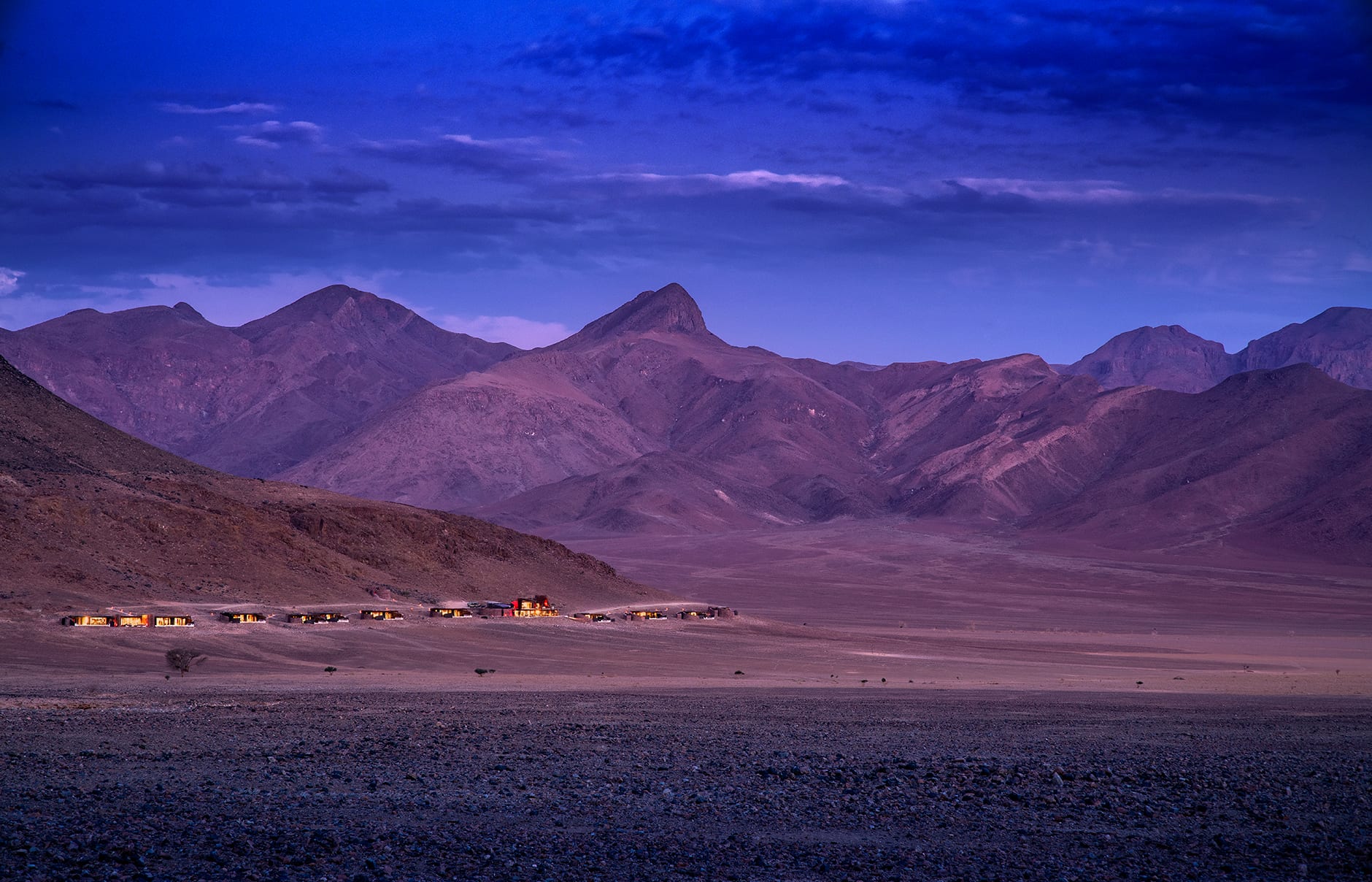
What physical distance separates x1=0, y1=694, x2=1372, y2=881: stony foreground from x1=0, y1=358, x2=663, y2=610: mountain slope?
25.0m

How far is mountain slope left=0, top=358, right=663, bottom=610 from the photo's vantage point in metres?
45.8

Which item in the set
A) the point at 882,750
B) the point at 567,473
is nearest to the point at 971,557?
the point at 567,473

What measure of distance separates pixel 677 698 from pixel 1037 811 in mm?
15045

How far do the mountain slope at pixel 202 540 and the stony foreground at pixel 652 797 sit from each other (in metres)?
25.0

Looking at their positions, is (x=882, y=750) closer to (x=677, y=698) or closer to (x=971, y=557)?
(x=677, y=698)

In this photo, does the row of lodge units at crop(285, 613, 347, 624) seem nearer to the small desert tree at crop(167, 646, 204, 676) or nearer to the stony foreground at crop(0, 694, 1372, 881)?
the small desert tree at crop(167, 646, 204, 676)

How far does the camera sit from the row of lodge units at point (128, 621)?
38719mm

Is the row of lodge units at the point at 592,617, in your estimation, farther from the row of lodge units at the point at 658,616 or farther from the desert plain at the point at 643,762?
the desert plain at the point at 643,762

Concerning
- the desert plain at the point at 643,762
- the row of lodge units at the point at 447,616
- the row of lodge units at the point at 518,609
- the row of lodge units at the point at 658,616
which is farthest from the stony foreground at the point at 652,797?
the row of lodge units at the point at 658,616

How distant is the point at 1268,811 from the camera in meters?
13.4

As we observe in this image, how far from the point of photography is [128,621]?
4022cm

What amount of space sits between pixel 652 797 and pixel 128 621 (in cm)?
3151

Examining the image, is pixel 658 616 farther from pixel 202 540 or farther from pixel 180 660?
pixel 180 660

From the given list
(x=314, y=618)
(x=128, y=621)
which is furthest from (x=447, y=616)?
(x=128, y=621)
